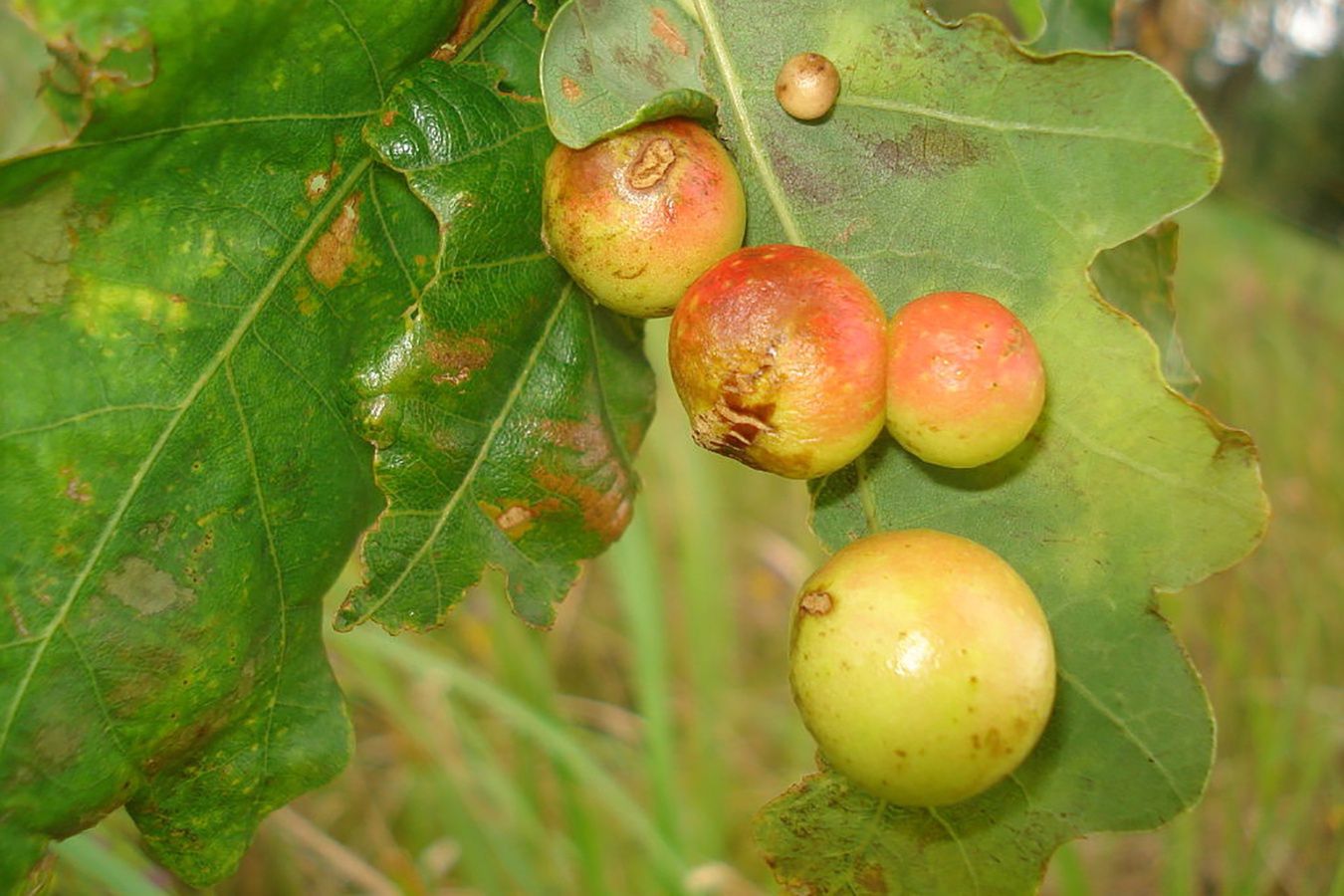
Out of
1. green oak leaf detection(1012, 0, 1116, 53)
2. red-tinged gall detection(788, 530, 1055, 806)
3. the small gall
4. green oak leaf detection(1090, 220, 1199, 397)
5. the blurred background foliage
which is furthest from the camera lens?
the blurred background foliage

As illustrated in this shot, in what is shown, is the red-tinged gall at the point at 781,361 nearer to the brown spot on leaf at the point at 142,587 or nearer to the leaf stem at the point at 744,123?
the leaf stem at the point at 744,123

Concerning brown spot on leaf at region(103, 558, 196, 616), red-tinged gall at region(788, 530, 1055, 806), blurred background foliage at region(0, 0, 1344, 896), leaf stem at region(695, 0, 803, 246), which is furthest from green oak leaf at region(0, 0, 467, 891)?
red-tinged gall at region(788, 530, 1055, 806)

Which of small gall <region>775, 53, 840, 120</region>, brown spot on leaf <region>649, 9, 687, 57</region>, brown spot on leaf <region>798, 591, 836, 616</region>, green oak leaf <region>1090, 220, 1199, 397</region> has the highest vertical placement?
brown spot on leaf <region>649, 9, 687, 57</region>

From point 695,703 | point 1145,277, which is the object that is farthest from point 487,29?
point 695,703

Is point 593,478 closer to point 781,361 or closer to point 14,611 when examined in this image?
point 781,361

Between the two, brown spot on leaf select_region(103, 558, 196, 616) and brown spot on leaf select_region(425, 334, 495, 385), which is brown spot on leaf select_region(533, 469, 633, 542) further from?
brown spot on leaf select_region(103, 558, 196, 616)

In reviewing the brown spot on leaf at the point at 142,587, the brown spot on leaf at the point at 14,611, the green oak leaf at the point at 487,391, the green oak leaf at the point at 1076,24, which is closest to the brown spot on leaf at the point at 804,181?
the green oak leaf at the point at 487,391

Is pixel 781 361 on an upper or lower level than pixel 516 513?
upper
